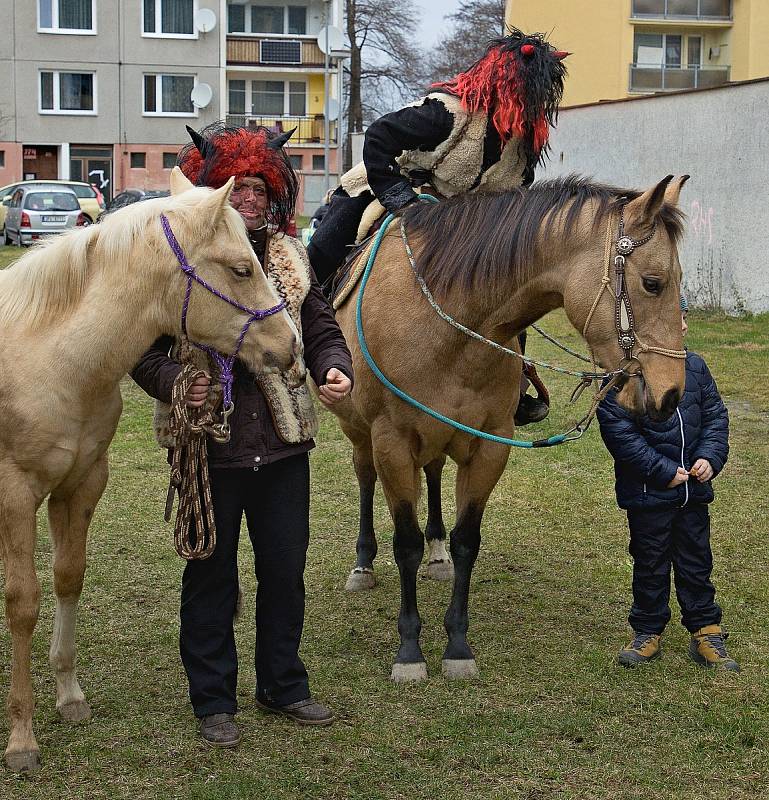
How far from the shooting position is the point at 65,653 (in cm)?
391

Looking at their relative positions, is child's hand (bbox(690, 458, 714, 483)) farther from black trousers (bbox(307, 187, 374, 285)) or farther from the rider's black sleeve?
black trousers (bbox(307, 187, 374, 285))

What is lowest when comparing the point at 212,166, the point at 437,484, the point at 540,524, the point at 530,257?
the point at 540,524

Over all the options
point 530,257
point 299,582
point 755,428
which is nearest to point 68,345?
point 299,582

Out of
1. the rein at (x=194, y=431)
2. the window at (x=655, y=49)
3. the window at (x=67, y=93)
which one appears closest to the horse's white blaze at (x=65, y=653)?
the rein at (x=194, y=431)

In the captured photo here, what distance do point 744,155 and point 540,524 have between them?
30.3 ft

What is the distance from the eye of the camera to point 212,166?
11.8 feet

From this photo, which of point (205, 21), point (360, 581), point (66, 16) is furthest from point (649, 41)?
point (360, 581)

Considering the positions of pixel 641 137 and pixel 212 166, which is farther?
pixel 641 137

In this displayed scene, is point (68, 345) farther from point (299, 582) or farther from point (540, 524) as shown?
point (540, 524)

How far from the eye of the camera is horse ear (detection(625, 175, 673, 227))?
3539mm

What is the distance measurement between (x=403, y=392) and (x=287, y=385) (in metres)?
0.68

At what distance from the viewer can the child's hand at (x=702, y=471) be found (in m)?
4.28

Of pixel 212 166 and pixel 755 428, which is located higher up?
pixel 212 166

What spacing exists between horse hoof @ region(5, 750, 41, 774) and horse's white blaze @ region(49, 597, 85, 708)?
401 mm
